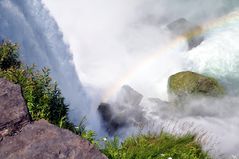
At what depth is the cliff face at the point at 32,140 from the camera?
4812 millimetres

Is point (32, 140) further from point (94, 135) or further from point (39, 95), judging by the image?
point (39, 95)

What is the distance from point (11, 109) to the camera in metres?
5.27

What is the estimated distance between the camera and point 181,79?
19516 millimetres

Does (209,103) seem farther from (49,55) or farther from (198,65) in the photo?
(49,55)

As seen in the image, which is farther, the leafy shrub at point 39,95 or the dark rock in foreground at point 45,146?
the leafy shrub at point 39,95

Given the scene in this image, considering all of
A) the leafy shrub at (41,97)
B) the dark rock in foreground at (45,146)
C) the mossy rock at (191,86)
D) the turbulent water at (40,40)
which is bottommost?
the dark rock in foreground at (45,146)

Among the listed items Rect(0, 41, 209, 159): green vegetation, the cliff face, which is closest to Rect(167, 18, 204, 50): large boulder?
Rect(0, 41, 209, 159): green vegetation

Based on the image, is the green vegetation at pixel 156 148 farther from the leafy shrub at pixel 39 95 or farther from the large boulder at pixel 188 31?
the large boulder at pixel 188 31

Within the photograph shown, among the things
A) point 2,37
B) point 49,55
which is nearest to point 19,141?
point 2,37

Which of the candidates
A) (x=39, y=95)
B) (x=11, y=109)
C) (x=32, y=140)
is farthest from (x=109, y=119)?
(x=32, y=140)

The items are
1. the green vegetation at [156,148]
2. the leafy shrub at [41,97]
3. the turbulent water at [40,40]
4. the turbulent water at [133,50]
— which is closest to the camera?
the green vegetation at [156,148]

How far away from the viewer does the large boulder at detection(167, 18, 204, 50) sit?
81.0 feet

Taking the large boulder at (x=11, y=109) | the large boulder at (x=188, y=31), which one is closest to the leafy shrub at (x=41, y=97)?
the large boulder at (x=11, y=109)

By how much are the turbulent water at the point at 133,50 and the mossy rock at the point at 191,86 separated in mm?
484
